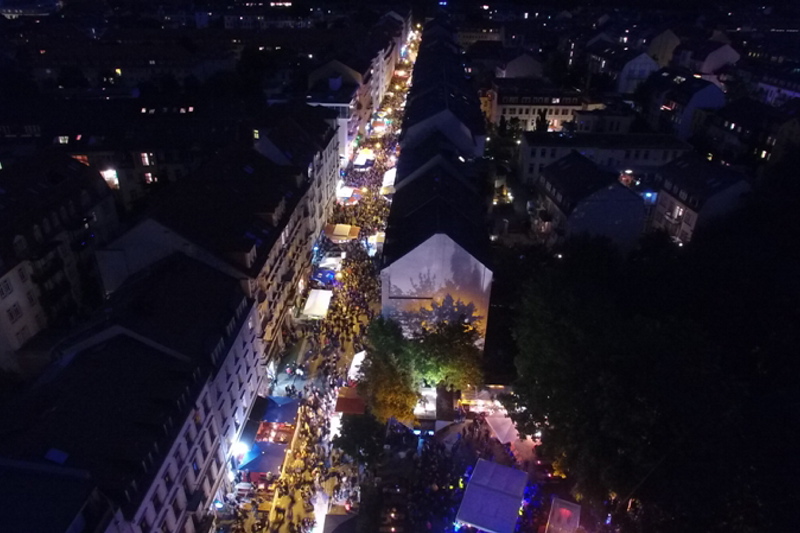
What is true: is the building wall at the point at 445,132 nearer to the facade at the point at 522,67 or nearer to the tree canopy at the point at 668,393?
the tree canopy at the point at 668,393

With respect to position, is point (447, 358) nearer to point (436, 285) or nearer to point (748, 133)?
point (436, 285)

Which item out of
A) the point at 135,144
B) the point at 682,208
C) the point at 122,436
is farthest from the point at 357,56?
the point at 122,436

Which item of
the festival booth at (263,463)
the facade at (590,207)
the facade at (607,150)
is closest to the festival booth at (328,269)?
the festival booth at (263,463)

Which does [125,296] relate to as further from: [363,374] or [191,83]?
[191,83]

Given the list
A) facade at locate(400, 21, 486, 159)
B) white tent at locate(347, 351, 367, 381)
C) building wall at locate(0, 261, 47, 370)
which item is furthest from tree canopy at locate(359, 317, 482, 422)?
facade at locate(400, 21, 486, 159)

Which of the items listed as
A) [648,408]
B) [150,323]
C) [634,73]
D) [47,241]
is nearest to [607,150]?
[634,73]

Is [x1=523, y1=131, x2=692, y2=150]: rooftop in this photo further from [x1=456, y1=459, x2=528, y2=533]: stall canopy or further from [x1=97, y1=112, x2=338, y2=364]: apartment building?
[x1=456, y1=459, x2=528, y2=533]: stall canopy
